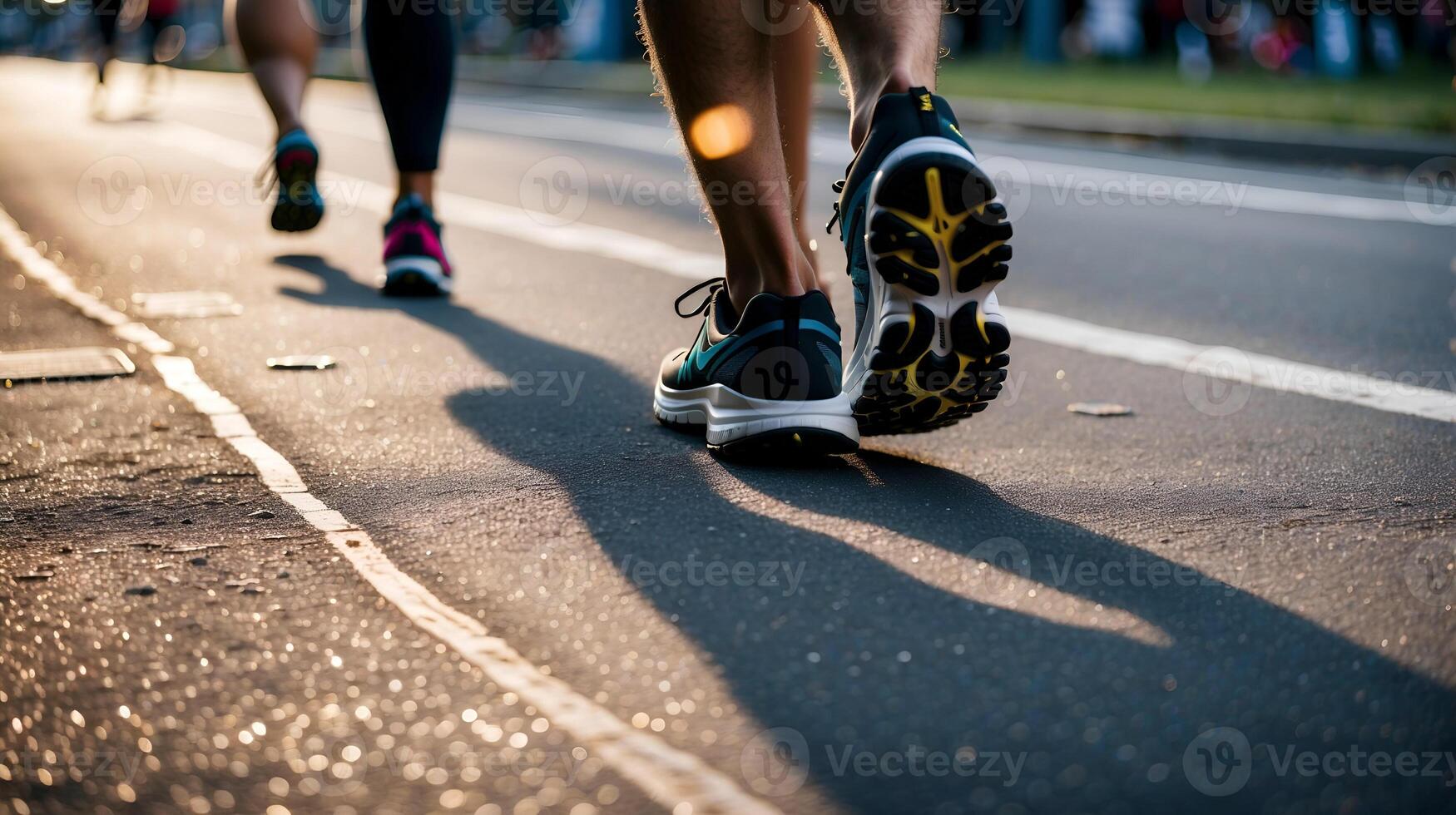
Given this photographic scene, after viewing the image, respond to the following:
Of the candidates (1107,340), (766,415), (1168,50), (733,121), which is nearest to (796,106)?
(733,121)

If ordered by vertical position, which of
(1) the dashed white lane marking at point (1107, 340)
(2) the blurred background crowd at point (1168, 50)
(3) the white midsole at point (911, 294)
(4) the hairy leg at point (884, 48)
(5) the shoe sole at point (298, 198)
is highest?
(4) the hairy leg at point (884, 48)

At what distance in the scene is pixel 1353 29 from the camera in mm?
17453

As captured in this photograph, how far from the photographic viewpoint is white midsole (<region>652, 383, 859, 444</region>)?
2.23m

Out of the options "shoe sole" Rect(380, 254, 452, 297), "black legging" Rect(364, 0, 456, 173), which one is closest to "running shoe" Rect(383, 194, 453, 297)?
"shoe sole" Rect(380, 254, 452, 297)

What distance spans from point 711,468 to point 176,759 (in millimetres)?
1043

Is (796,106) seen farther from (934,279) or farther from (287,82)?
(287,82)

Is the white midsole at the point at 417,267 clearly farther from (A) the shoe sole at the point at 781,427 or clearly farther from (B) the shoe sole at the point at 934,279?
Result: (B) the shoe sole at the point at 934,279

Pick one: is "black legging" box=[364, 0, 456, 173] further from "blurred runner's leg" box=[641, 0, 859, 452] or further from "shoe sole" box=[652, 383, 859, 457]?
"shoe sole" box=[652, 383, 859, 457]

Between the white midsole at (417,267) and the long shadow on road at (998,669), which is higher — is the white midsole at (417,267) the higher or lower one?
the lower one

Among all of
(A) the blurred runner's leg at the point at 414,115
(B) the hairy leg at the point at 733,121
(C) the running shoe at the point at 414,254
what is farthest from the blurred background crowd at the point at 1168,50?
(B) the hairy leg at the point at 733,121

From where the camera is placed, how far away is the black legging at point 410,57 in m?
3.98

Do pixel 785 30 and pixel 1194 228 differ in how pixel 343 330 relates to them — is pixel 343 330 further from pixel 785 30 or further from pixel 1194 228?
pixel 1194 228

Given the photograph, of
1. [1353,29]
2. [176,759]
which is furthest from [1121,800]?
[1353,29]

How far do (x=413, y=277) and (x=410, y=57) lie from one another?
646mm
